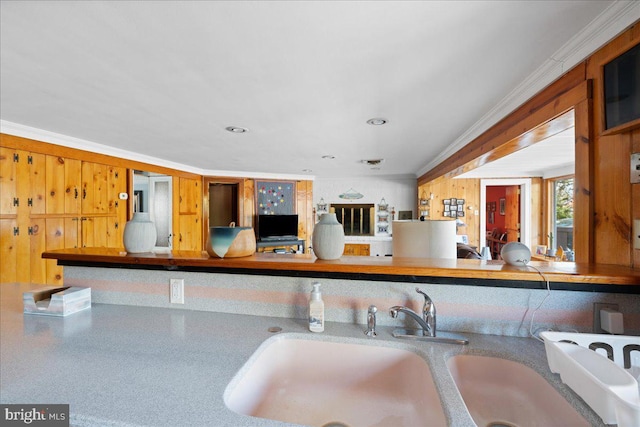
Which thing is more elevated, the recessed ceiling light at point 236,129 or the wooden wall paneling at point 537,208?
the recessed ceiling light at point 236,129

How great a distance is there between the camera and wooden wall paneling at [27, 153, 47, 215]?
10.3 ft

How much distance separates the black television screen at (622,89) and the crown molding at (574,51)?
5.5 inches

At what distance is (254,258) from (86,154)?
367 cm

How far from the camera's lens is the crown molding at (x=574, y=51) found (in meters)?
1.19

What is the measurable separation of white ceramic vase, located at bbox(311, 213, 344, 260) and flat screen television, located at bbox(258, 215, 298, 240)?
5.48m

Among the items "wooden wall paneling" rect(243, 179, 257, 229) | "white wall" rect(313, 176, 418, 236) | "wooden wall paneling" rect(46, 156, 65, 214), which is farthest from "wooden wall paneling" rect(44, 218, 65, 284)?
"white wall" rect(313, 176, 418, 236)

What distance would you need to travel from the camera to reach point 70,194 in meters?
3.55

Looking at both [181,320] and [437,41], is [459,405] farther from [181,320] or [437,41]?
[437,41]

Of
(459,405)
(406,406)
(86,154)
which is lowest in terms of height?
(406,406)

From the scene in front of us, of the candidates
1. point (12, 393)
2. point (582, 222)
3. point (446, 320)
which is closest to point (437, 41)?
point (582, 222)

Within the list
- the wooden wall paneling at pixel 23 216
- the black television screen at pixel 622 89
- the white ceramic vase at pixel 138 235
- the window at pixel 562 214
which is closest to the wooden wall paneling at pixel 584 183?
the black television screen at pixel 622 89

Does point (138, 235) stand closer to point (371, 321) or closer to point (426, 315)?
point (371, 321)

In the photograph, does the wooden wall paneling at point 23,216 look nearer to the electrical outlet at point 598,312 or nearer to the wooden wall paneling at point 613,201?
the electrical outlet at point 598,312

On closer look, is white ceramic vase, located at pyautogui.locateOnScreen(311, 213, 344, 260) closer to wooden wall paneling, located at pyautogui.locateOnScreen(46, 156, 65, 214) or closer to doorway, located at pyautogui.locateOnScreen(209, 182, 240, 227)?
wooden wall paneling, located at pyautogui.locateOnScreen(46, 156, 65, 214)
